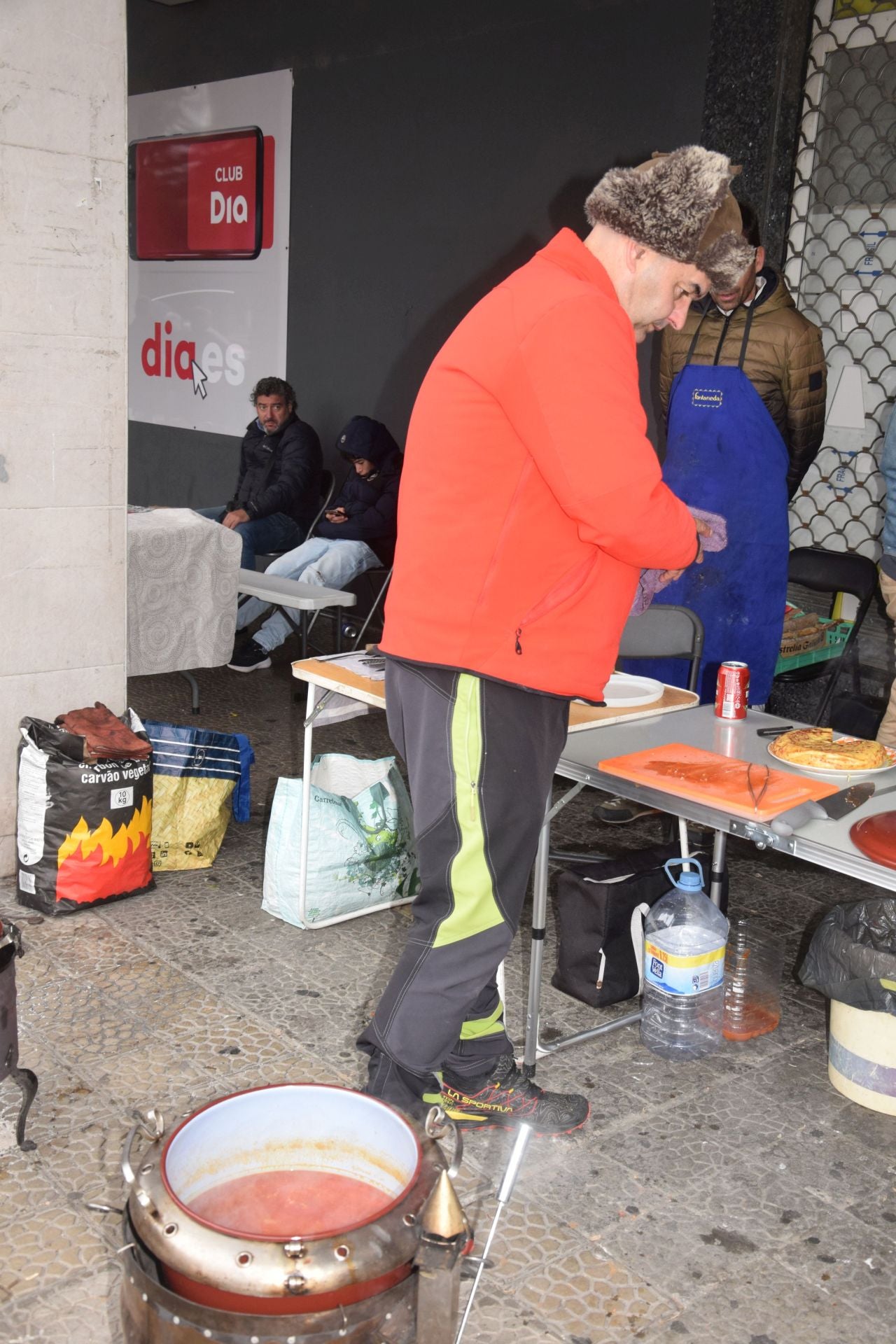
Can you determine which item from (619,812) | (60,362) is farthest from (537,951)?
(60,362)

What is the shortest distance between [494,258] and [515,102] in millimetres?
727

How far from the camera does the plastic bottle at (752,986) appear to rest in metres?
3.25

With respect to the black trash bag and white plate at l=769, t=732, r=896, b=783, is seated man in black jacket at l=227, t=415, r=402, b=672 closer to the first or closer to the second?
the black trash bag

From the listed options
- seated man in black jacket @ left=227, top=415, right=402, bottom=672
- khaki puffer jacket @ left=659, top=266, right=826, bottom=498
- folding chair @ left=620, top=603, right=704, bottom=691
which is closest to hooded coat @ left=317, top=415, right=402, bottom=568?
seated man in black jacket @ left=227, top=415, right=402, bottom=672

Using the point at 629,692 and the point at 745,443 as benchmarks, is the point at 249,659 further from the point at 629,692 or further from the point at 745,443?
the point at 629,692

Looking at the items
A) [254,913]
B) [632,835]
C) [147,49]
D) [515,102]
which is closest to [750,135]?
[515,102]

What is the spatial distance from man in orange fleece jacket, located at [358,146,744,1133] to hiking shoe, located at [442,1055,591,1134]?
218mm

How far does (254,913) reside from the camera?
3.86 meters

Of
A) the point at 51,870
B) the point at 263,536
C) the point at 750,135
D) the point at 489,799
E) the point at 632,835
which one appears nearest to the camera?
the point at 489,799

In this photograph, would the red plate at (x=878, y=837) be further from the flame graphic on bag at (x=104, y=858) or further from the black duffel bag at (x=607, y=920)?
the flame graphic on bag at (x=104, y=858)

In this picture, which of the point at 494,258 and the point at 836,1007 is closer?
the point at 836,1007

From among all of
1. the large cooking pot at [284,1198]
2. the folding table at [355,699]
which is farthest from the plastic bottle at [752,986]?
the large cooking pot at [284,1198]

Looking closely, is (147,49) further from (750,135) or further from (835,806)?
(835,806)

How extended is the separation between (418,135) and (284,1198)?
6.39 metres
